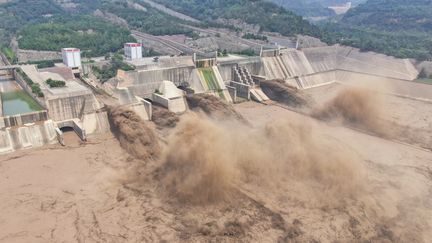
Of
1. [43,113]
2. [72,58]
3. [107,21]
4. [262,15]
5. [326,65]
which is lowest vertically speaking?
[43,113]

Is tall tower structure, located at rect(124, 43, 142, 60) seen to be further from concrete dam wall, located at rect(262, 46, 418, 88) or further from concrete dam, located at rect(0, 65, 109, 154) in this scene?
concrete dam wall, located at rect(262, 46, 418, 88)

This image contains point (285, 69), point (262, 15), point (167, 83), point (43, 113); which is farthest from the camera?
point (262, 15)

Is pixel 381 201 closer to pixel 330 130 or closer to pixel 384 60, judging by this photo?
pixel 330 130

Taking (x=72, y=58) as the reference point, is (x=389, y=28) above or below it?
above

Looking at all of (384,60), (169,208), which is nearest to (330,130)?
(169,208)

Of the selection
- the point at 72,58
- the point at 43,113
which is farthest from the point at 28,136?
the point at 72,58

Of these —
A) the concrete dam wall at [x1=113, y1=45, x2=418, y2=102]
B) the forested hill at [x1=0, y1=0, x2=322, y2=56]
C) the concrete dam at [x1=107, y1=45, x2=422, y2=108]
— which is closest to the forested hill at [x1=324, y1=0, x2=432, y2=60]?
the concrete dam wall at [x1=113, y1=45, x2=418, y2=102]

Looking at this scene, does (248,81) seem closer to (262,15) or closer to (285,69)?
(285,69)
